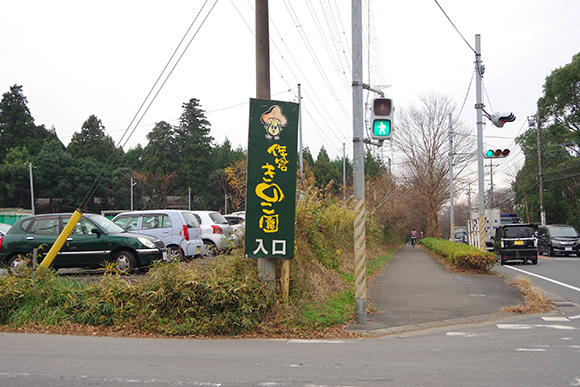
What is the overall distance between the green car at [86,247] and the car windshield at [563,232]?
24.5m

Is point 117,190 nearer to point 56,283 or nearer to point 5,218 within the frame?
point 5,218

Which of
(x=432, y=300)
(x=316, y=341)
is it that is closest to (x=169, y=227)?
(x=432, y=300)

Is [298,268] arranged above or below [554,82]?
below

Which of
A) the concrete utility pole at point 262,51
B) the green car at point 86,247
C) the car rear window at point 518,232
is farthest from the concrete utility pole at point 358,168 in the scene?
the car rear window at point 518,232

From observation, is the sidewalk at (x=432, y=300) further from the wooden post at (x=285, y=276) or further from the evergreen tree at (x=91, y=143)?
the evergreen tree at (x=91, y=143)

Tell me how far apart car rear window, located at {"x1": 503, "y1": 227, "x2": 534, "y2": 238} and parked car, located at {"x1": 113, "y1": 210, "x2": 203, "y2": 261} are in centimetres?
1452

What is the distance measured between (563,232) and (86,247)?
26.5 m

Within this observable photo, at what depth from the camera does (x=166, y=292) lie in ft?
24.7

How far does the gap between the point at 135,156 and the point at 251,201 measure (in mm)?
67735

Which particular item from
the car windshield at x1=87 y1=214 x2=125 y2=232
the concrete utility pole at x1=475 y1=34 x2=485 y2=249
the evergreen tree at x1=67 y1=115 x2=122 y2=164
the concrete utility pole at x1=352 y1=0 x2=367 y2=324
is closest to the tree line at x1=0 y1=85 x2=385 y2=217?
the evergreen tree at x1=67 y1=115 x2=122 y2=164

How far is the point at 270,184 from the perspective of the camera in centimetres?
786

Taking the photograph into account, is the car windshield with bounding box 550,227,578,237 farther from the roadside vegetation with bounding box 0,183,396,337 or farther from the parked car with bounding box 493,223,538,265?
the roadside vegetation with bounding box 0,183,396,337

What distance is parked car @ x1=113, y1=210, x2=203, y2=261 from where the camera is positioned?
13922 mm

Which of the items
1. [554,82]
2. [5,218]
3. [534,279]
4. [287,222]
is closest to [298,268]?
[287,222]
